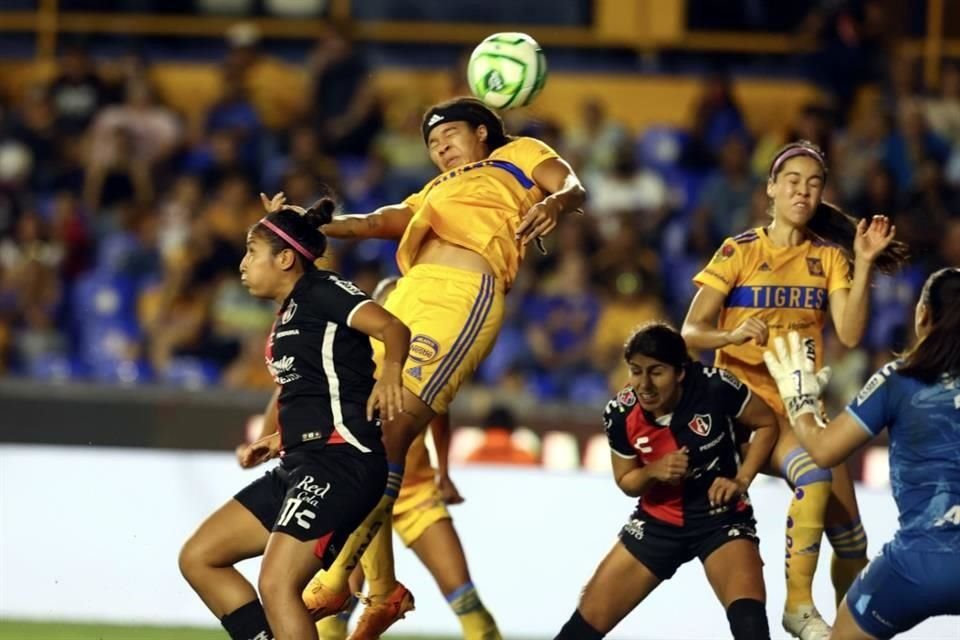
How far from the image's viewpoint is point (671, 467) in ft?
22.9

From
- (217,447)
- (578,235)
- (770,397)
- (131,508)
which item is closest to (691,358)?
(770,397)

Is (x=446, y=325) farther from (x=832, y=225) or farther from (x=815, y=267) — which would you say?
(x=832, y=225)

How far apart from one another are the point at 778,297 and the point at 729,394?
0.57 m

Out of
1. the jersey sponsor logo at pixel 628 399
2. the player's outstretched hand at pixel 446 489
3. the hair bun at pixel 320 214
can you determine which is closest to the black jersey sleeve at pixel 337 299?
the hair bun at pixel 320 214

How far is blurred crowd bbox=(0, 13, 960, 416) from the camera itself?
1314 centimetres

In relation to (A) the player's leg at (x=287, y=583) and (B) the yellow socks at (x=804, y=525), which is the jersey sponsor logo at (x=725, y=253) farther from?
(A) the player's leg at (x=287, y=583)

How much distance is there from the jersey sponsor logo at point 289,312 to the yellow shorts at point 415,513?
141 cm

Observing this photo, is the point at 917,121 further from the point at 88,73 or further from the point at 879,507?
the point at 88,73

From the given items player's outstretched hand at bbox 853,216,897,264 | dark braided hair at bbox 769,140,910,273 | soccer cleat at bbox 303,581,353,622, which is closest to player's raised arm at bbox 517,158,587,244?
dark braided hair at bbox 769,140,910,273

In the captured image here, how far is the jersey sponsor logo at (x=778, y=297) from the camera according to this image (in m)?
7.50

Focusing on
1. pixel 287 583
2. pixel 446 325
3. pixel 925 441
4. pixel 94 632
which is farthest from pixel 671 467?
pixel 94 632

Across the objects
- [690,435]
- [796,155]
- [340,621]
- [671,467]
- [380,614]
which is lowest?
[340,621]

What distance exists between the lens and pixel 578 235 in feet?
44.5

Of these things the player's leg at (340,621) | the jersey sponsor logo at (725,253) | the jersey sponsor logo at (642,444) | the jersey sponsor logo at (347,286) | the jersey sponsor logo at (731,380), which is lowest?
the player's leg at (340,621)
